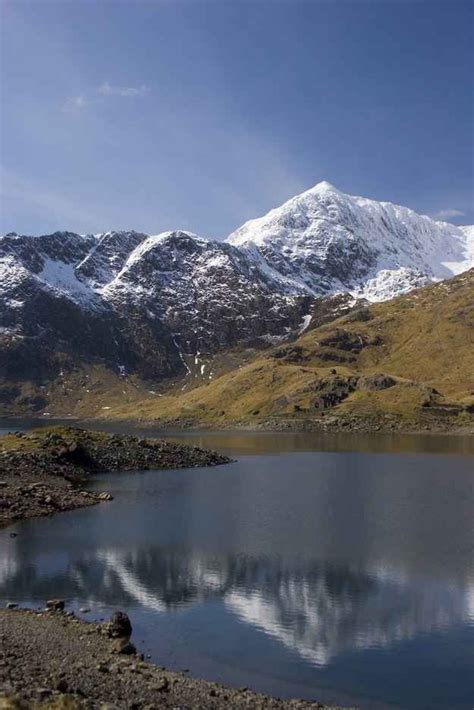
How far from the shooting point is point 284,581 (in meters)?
45.7

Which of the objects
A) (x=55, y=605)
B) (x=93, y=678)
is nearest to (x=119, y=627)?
(x=55, y=605)

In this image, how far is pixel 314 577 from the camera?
154ft

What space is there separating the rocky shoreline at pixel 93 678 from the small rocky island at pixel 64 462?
3571cm

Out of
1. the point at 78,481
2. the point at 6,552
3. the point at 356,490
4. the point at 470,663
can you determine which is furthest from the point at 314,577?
the point at 78,481

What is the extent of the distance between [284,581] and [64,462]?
64.4 meters

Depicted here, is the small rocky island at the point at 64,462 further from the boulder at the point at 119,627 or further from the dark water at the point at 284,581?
the boulder at the point at 119,627

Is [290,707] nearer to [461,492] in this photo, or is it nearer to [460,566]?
[460,566]

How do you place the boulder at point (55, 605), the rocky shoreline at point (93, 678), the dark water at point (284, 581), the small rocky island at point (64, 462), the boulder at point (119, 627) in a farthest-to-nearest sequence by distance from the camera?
the small rocky island at point (64, 462) → the boulder at point (55, 605) → the boulder at point (119, 627) → the dark water at point (284, 581) → the rocky shoreline at point (93, 678)

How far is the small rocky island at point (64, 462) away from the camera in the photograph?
73.6 m

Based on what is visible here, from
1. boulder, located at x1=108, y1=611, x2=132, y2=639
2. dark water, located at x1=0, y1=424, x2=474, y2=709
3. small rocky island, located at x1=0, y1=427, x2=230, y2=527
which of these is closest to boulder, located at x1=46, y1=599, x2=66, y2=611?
dark water, located at x1=0, y1=424, x2=474, y2=709

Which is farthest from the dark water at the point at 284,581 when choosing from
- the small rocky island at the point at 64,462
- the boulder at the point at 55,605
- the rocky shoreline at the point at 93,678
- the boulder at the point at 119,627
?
the small rocky island at the point at 64,462

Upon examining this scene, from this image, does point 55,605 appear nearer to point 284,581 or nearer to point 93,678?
point 93,678

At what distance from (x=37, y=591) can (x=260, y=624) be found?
52.2 feet

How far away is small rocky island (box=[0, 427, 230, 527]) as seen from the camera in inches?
2896
